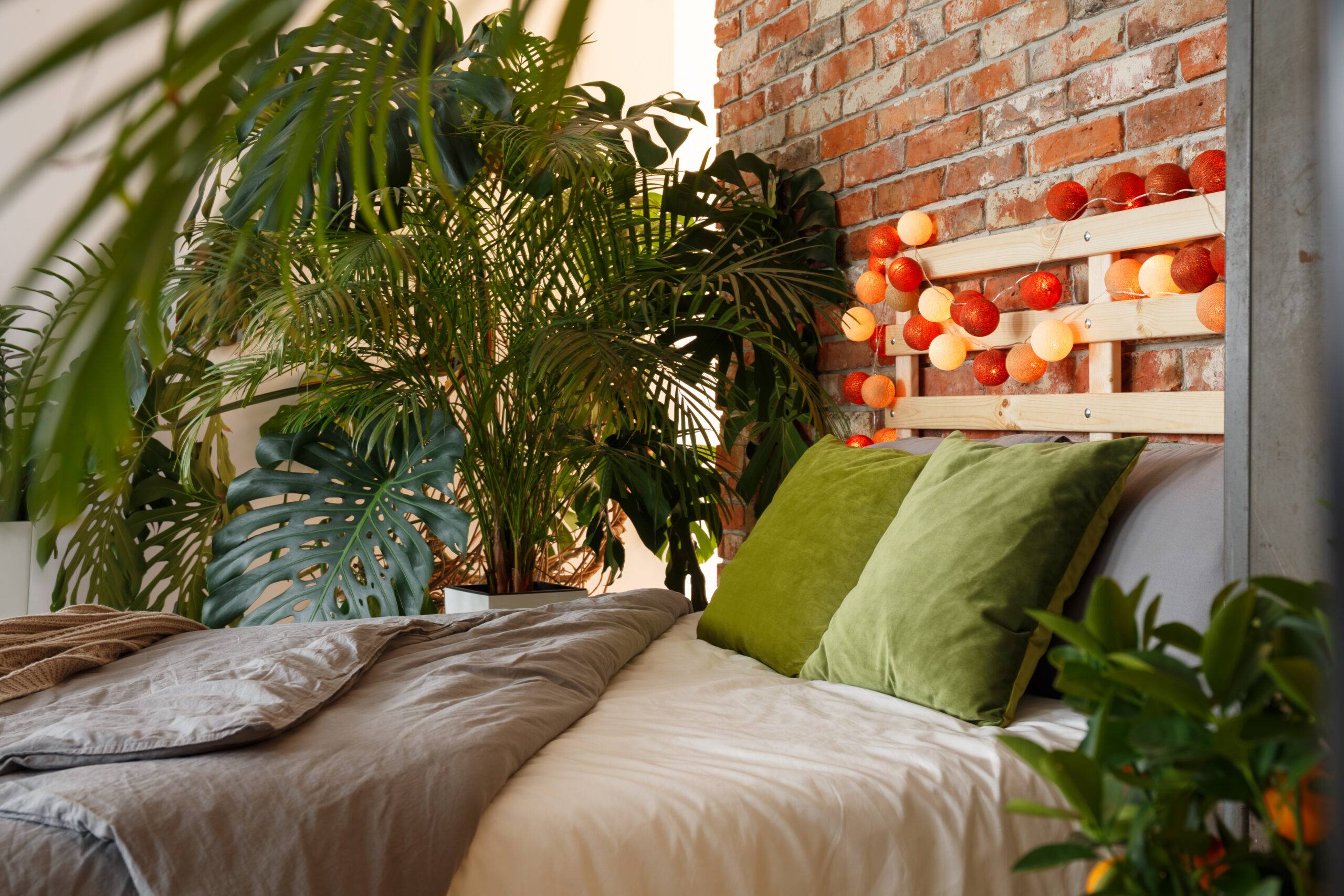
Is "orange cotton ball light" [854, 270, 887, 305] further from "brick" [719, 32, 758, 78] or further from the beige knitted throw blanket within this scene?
the beige knitted throw blanket

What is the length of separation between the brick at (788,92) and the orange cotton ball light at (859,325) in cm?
72

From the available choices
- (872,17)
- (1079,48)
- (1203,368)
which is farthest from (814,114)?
(1203,368)

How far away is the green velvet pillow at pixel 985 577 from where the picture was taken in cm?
149

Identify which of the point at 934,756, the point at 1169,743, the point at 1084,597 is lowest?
the point at 934,756

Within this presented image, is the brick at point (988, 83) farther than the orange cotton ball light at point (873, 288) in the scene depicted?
No

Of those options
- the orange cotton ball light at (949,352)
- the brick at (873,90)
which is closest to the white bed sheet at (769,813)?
the orange cotton ball light at (949,352)

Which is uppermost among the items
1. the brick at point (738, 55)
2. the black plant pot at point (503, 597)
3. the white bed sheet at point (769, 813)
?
the brick at point (738, 55)

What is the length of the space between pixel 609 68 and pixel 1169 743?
443cm

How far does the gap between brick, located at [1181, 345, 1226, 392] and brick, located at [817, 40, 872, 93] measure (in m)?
1.23

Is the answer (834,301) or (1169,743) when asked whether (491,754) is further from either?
(834,301)

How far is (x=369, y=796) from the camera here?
1.09 m

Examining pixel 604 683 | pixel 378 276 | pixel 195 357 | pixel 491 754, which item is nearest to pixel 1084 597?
pixel 604 683

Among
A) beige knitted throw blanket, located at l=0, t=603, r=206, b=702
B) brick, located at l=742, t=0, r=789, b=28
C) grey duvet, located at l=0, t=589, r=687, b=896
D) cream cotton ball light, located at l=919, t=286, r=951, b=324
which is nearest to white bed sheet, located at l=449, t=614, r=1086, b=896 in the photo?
grey duvet, located at l=0, t=589, r=687, b=896

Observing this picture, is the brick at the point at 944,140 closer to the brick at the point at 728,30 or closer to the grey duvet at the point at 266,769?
the brick at the point at 728,30
